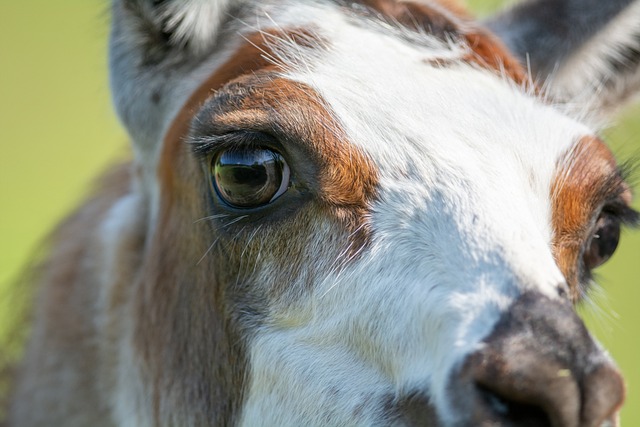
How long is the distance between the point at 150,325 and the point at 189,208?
597 millimetres

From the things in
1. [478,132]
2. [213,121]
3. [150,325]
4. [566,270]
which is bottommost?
[150,325]

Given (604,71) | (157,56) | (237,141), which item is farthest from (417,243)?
(604,71)

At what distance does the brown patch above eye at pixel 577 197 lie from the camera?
10.5 feet

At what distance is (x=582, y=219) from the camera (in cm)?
329

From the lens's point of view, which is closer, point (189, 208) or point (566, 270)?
point (566, 270)

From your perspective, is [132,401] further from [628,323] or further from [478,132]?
[628,323]

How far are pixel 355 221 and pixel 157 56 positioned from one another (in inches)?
58.2

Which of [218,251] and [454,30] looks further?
[454,30]

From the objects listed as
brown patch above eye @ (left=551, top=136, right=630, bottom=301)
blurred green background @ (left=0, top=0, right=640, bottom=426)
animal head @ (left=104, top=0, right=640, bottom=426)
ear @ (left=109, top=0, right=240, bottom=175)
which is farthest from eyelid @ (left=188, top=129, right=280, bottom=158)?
blurred green background @ (left=0, top=0, right=640, bottom=426)

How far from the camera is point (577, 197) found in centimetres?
328

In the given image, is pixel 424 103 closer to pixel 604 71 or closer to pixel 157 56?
pixel 157 56

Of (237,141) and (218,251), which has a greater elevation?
(237,141)

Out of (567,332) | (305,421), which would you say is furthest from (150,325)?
(567,332)

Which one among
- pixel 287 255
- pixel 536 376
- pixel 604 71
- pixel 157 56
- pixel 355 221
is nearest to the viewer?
pixel 536 376
